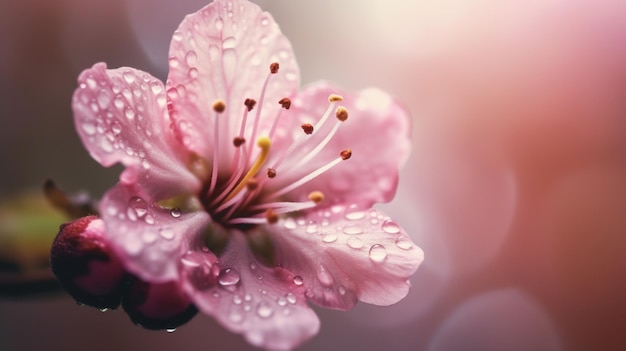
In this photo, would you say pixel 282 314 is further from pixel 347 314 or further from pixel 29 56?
pixel 29 56

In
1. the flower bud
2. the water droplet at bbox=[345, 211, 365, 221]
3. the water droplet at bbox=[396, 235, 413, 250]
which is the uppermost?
the water droplet at bbox=[396, 235, 413, 250]

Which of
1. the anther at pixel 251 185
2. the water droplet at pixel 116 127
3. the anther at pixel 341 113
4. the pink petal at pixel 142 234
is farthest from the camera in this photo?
the anther at pixel 341 113

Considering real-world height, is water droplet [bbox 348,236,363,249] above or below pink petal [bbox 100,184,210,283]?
above

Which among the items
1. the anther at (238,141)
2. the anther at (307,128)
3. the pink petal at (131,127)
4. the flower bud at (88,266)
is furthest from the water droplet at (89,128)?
the anther at (307,128)

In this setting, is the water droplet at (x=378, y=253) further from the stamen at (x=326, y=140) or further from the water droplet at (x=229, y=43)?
the water droplet at (x=229, y=43)

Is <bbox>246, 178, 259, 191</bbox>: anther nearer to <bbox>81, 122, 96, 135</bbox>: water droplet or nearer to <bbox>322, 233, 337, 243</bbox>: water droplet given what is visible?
<bbox>322, 233, 337, 243</bbox>: water droplet

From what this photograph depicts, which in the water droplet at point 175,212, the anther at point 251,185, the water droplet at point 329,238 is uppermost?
the water droplet at point 329,238

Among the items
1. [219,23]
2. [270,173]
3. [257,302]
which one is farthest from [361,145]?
[257,302]

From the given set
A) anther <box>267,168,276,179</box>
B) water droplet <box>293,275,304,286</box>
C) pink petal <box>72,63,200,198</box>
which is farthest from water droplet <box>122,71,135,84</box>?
water droplet <box>293,275,304,286</box>

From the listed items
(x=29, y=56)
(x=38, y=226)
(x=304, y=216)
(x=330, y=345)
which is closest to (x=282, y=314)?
(x=304, y=216)
